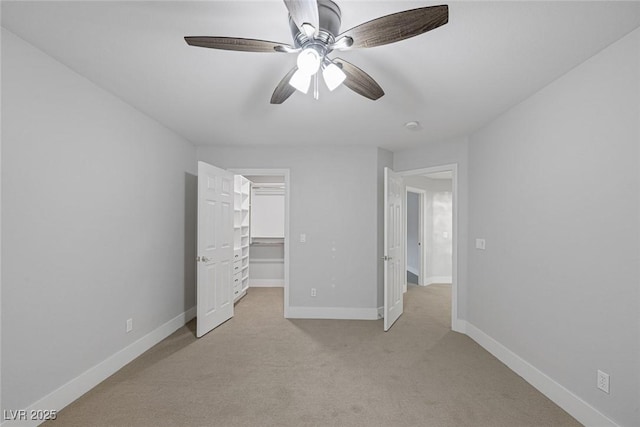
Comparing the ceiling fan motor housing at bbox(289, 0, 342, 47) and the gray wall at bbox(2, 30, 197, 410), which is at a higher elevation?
the ceiling fan motor housing at bbox(289, 0, 342, 47)

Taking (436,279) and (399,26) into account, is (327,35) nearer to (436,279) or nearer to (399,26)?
(399,26)

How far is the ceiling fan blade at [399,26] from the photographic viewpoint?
3.85ft

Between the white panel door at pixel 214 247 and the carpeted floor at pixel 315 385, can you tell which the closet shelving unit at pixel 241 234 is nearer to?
the white panel door at pixel 214 247

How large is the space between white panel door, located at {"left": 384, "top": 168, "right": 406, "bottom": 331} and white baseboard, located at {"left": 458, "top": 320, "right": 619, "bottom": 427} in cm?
103

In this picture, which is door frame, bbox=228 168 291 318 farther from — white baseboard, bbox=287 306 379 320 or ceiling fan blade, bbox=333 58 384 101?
ceiling fan blade, bbox=333 58 384 101

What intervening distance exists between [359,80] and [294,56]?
490 mm

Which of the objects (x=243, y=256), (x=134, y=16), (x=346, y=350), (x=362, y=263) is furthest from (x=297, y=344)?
(x=134, y=16)

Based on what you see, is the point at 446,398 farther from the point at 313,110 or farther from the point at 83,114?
the point at 83,114

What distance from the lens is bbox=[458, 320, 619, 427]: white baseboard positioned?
189 centimetres

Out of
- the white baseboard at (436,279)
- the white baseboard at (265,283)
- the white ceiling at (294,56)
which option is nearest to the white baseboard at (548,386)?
the white ceiling at (294,56)

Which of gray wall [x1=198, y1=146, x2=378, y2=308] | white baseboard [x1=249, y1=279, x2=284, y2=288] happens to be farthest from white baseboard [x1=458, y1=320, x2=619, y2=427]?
white baseboard [x1=249, y1=279, x2=284, y2=288]

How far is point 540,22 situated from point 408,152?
A: 2716mm

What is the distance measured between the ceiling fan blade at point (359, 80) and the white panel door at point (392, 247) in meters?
1.86

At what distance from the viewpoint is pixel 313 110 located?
285 cm
